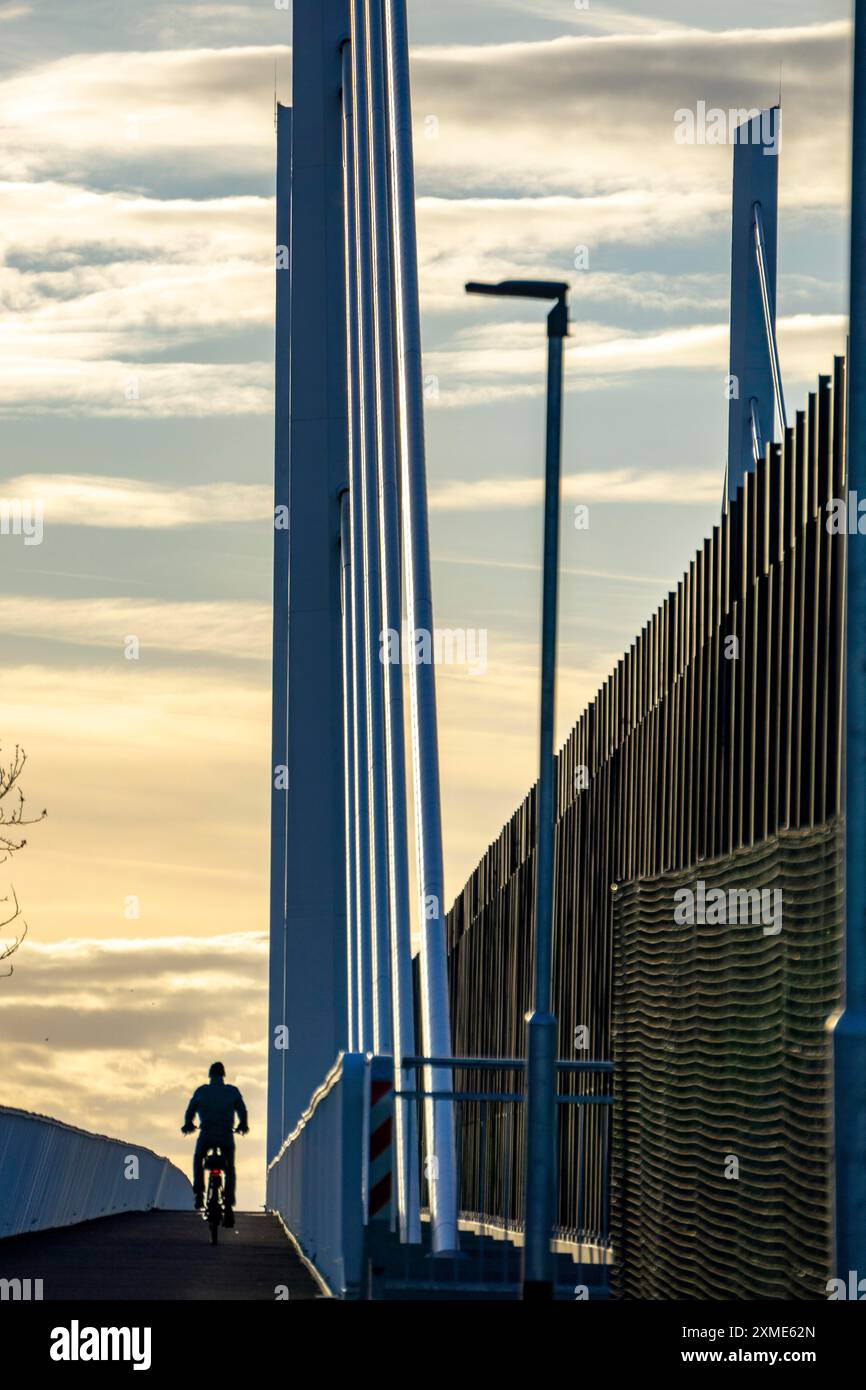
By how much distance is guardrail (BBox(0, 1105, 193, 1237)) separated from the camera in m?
25.7

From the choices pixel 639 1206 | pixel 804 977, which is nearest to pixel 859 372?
pixel 804 977

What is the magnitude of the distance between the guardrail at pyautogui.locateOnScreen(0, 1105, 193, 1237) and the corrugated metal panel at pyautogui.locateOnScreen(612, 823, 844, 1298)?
10.7 m

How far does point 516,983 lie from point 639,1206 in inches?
573

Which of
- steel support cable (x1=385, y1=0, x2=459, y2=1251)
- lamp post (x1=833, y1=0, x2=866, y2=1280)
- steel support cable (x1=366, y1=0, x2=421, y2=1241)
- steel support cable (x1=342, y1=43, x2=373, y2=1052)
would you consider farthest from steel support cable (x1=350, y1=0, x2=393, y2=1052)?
lamp post (x1=833, y1=0, x2=866, y2=1280)

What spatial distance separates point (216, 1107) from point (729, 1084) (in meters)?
13.7

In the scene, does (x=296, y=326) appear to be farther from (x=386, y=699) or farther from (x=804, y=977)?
(x=804, y=977)

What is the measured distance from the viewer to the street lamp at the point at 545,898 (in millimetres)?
14242

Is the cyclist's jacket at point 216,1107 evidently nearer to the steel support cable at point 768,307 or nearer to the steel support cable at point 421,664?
the steel support cable at point 421,664

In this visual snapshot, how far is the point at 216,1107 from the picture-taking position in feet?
83.3

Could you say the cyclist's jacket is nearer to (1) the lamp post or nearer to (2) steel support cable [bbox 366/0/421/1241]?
(2) steel support cable [bbox 366/0/421/1241]

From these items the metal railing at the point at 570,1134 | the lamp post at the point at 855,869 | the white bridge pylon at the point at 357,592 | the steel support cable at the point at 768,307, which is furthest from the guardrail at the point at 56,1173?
the lamp post at the point at 855,869

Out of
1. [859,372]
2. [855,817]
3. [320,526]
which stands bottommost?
[855,817]

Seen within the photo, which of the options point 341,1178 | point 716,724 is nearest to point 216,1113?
point 341,1178

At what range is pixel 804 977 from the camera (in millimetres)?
10930
